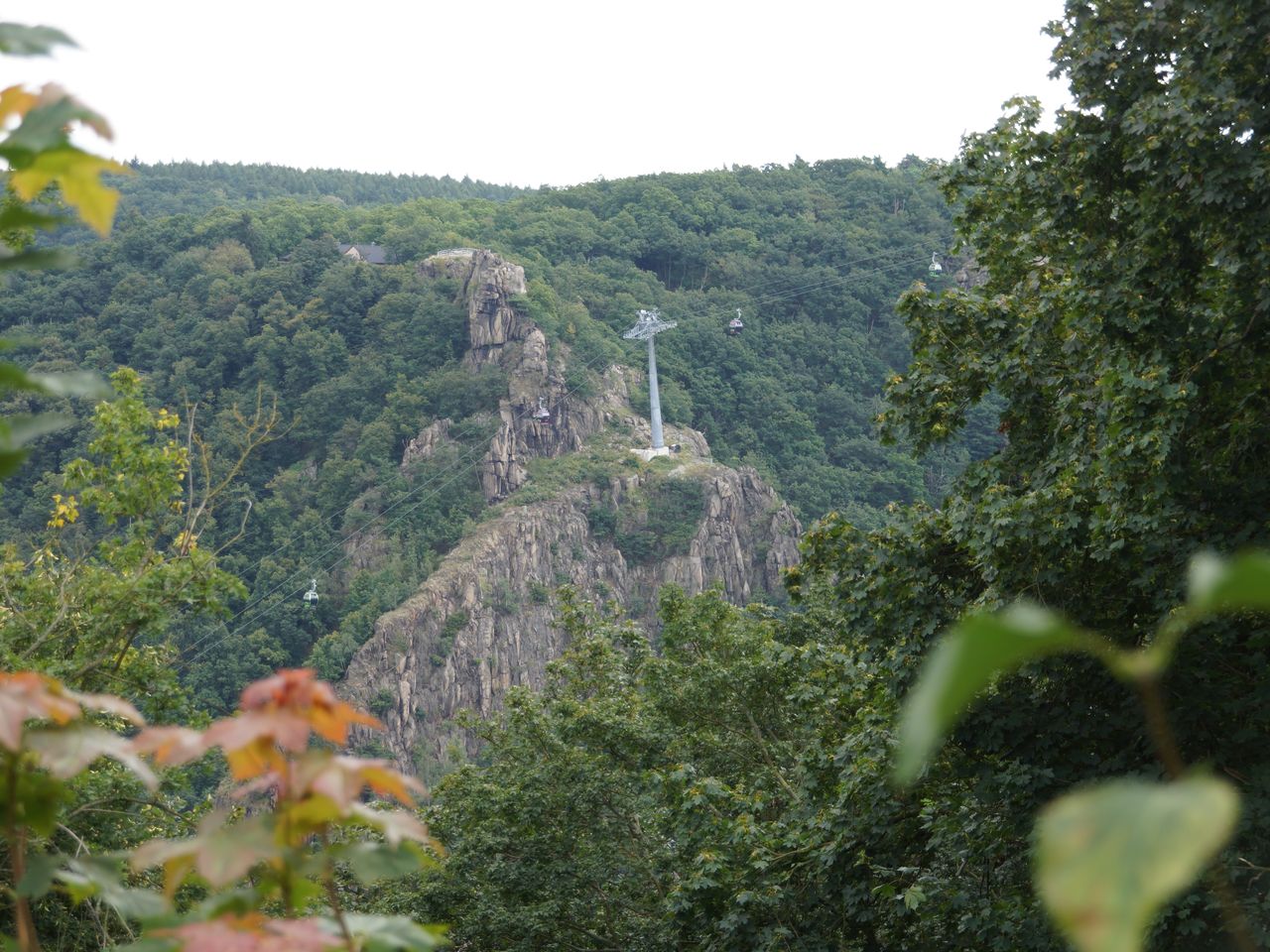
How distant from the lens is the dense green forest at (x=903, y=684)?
1.11m

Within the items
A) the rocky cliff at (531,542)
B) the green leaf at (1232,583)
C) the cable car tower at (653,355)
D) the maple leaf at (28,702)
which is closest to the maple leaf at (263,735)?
the maple leaf at (28,702)

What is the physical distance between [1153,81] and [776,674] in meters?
8.40

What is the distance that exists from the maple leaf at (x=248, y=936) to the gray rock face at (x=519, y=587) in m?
43.9

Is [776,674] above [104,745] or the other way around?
the other way around

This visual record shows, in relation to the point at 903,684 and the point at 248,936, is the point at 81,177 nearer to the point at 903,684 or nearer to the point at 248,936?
the point at 248,936

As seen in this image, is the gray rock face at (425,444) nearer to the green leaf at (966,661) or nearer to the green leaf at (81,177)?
the green leaf at (81,177)

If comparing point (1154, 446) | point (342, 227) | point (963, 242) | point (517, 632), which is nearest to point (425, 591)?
point (517, 632)

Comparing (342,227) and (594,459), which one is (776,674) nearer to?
(594,459)

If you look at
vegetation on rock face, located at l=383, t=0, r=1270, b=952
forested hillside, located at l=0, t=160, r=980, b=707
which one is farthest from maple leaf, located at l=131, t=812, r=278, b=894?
forested hillside, located at l=0, t=160, r=980, b=707

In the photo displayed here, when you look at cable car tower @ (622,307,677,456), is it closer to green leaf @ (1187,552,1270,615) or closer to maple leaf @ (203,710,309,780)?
maple leaf @ (203,710,309,780)

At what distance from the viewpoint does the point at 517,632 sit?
51.9 metres

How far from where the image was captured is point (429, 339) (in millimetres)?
62156

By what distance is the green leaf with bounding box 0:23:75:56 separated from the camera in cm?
116

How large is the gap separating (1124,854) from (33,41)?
1.12 m
